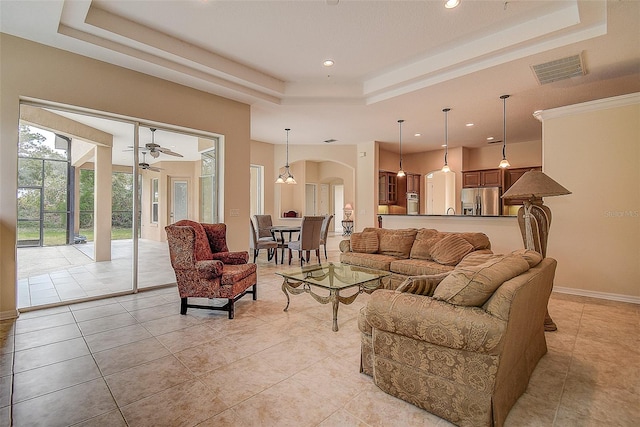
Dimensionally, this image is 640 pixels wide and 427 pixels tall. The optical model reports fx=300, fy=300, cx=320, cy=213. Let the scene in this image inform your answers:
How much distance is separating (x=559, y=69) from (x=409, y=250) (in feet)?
9.76

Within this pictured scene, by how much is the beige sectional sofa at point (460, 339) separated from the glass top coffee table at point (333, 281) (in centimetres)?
99

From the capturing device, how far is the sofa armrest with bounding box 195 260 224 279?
311 centimetres

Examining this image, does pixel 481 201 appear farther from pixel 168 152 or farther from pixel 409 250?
pixel 168 152

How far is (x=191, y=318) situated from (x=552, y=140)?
17.5 feet

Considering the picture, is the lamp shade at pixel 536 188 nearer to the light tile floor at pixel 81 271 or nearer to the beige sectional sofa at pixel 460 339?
the beige sectional sofa at pixel 460 339

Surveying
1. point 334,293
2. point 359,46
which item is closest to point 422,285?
point 334,293

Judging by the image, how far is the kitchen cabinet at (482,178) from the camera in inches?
315

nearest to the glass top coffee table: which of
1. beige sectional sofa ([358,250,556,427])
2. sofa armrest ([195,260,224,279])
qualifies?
sofa armrest ([195,260,224,279])

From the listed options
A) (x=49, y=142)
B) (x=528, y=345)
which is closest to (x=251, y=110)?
(x=49, y=142)

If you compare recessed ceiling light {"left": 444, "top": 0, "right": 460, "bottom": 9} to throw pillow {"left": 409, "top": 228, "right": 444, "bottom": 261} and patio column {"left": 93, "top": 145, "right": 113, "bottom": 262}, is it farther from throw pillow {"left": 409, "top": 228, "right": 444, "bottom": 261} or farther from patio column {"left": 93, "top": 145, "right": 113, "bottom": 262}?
patio column {"left": 93, "top": 145, "right": 113, "bottom": 262}

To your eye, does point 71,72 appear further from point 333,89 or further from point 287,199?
point 287,199

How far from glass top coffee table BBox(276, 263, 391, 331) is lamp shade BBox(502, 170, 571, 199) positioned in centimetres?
161

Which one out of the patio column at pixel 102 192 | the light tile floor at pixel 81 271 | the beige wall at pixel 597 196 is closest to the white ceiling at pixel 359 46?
the beige wall at pixel 597 196

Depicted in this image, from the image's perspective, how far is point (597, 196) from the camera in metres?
4.03
